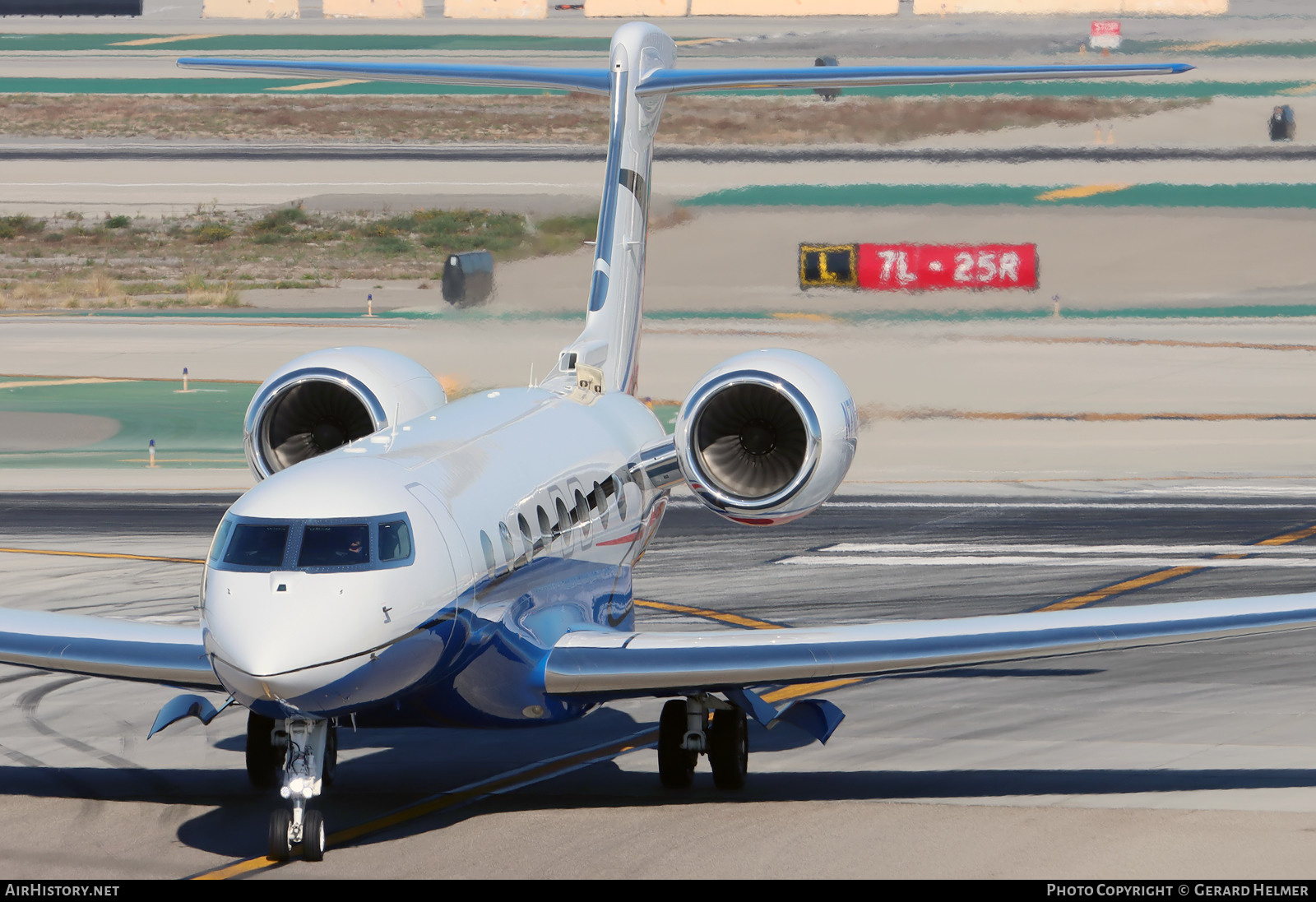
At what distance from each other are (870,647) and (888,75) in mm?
7340

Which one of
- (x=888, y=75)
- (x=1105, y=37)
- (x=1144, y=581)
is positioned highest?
(x=1105, y=37)

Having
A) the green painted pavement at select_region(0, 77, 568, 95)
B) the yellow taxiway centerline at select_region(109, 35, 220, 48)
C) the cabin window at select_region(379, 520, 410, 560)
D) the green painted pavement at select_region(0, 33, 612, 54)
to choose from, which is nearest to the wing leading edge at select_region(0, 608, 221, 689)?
the cabin window at select_region(379, 520, 410, 560)

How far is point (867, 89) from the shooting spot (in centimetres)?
9100

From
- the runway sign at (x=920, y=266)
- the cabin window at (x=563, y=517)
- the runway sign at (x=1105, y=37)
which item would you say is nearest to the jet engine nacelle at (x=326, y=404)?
the cabin window at (x=563, y=517)

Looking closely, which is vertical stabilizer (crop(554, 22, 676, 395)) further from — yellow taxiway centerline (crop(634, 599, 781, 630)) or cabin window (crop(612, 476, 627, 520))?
yellow taxiway centerline (crop(634, 599, 781, 630))

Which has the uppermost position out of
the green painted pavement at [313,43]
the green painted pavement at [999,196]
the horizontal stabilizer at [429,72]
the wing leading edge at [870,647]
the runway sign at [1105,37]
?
the green painted pavement at [313,43]

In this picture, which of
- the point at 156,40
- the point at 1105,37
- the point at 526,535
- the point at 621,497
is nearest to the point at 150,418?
the point at 621,497

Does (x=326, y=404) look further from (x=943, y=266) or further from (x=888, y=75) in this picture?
(x=943, y=266)

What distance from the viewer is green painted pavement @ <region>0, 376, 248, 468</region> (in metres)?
42.2

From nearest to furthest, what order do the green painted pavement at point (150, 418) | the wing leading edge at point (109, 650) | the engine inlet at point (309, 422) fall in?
the wing leading edge at point (109, 650) → the engine inlet at point (309, 422) → the green painted pavement at point (150, 418)

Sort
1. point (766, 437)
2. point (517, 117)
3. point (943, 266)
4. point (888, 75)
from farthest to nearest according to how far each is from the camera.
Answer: point (517, 117) → point (943, 266) → point (888, 75) → point (766, 437)

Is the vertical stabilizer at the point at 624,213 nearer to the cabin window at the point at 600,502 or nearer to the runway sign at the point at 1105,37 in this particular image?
the cabin window at the point at 600,502

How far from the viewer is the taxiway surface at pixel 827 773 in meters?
16.1

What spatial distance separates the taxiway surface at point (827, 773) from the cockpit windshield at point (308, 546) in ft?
8.25
